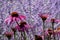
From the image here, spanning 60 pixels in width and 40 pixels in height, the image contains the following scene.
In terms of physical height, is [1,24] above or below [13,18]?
below

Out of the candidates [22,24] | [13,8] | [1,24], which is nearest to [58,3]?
[13,8]

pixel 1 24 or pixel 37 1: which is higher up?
pixel 37 1

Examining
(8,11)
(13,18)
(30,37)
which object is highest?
(13,18)

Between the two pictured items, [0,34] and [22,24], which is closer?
[22,24]

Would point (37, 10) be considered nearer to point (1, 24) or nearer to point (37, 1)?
point (37, 1)

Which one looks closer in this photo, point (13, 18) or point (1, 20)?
point (13, 18)

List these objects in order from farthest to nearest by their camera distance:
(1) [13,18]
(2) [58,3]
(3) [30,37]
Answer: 1. (2) [58,3]
2. (3) [30,37]
3. (1) [13,18]

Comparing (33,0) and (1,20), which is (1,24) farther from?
(33,0)

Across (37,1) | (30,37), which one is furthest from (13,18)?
(37,1)

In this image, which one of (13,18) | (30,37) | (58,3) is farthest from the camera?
(58,3)
